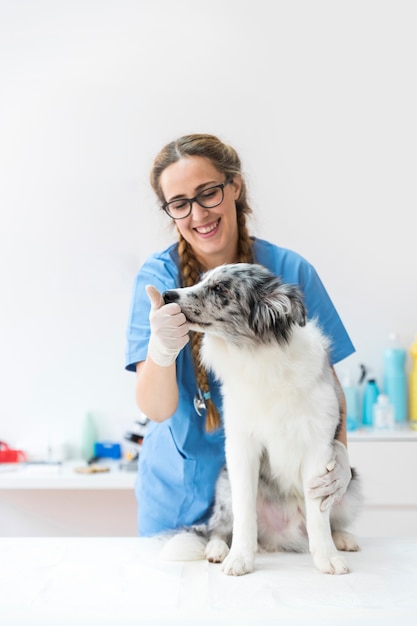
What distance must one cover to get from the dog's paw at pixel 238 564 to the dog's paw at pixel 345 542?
0.27m

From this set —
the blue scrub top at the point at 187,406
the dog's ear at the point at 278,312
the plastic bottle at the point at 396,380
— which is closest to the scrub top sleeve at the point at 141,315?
the blue scrub top at the point at 187,406

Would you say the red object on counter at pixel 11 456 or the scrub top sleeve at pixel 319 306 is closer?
the scrub top sleeve at pixel 319 306

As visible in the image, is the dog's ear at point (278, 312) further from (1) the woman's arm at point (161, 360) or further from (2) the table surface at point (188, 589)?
(2) the table surface at point (188, 589)

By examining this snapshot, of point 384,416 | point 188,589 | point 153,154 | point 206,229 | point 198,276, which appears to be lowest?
point 188,589

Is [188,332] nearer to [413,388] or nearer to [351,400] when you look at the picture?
[351,400]

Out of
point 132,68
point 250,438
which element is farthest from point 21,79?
point 250,438

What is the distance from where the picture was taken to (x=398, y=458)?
9.90 ft

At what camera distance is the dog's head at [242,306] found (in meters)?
1.43

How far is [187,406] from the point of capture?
1.83m

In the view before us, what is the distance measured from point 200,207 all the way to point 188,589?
0.93 meters

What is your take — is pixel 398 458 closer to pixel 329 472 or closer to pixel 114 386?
pixel 114 386

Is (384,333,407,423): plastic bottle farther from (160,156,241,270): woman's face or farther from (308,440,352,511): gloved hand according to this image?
(308,440,352,511): gloved hand

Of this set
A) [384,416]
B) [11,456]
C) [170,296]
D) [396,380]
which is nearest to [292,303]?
[170,296]

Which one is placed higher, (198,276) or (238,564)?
(198,276)
